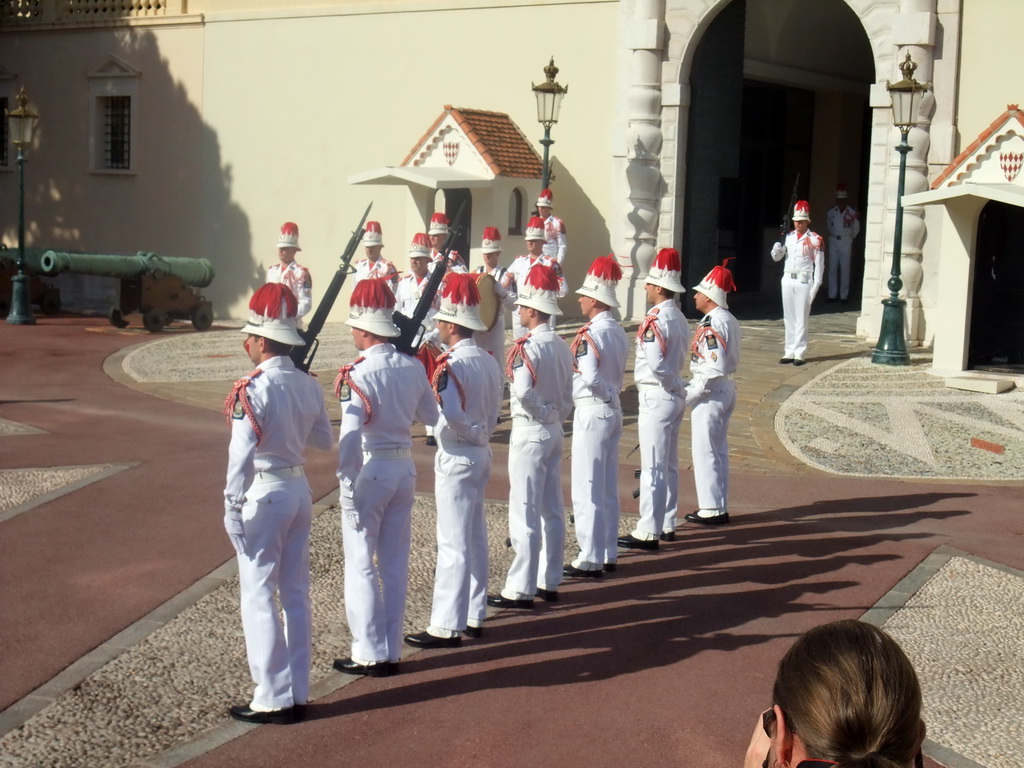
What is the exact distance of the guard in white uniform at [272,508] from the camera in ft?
19.6

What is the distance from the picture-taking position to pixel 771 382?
16.2 meters

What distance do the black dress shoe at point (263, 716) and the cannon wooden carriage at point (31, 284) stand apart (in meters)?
18.9

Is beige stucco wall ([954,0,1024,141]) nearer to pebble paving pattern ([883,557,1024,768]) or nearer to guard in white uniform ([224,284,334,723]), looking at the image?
pebble paving pattern ([883,557,1024,768])

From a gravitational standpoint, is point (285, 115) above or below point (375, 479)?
above

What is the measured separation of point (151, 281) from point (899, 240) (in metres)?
12.1

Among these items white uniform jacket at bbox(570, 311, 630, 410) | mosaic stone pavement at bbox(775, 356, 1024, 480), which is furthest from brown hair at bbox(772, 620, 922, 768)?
mosaic stone pavement at bbox(775, 356, 1024, 480)

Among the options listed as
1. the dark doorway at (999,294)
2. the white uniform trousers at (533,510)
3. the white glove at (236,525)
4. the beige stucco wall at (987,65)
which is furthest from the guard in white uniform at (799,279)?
the white glove at (236,525)

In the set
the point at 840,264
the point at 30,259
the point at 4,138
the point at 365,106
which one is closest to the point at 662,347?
the point at 365,106

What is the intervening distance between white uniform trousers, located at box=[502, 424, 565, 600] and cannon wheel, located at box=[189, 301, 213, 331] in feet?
51.1

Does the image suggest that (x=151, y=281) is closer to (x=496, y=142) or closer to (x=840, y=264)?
(x=496, y=142)

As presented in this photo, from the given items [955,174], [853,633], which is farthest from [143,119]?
[853,633]

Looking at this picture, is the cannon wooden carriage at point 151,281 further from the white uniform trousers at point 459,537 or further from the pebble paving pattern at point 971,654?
the pebble paving pattern at point 971,654

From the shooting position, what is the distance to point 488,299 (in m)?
11.8

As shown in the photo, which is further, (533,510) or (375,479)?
(533,510)
